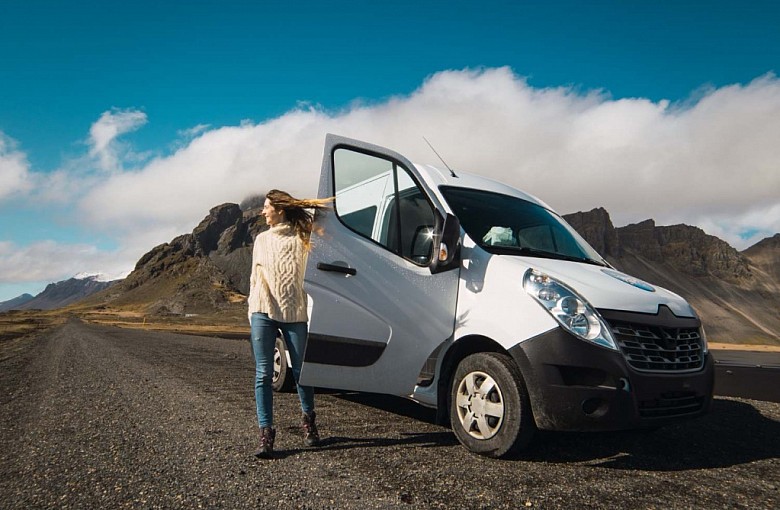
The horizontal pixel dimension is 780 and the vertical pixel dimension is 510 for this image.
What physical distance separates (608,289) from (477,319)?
1010mm

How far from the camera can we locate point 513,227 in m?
4.80

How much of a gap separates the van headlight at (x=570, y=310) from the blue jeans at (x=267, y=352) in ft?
6.09

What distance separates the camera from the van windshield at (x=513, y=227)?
14.5 feet

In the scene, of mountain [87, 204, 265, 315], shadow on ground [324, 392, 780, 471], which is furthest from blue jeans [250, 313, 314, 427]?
mountain [87, 204, 265, 315]

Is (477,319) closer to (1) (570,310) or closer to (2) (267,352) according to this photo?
(1) (570,310)

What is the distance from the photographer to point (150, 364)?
35.1ft

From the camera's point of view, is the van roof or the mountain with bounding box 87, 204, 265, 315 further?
the mountain with bounding box 87, 204, 265, 315

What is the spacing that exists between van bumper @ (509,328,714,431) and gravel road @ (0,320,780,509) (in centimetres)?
42

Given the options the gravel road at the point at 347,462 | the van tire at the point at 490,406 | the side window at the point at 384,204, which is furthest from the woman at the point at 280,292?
the van tire at the point at 490,406

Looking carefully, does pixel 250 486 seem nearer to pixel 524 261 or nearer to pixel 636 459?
pixel 524 261

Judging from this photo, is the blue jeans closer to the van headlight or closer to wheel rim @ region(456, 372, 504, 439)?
wheel rim @ region(456, 372, 504, 439)

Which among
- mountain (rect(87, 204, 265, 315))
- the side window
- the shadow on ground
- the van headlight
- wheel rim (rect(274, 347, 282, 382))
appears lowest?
the shadow on ground

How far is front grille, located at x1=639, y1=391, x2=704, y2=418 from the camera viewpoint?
139 inches

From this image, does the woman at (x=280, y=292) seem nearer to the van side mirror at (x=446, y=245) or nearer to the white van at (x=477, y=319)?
the white van at (x=477, y=319)
